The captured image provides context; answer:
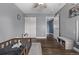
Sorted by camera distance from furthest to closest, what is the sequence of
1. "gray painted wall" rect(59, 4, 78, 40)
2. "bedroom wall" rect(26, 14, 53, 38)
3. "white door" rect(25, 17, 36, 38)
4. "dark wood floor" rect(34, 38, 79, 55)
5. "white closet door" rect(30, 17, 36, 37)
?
"bedroom wall" rect(26, 14, 53, 38), "white closet door" rect(30, 17, 36, 37), "white door" rect(25, 17, 36, 38), "gray painted wall" rect(59, 4, 78, 40), "dark wood floor" rect(34, 38, 79, 55)

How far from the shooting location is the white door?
7.23 metres

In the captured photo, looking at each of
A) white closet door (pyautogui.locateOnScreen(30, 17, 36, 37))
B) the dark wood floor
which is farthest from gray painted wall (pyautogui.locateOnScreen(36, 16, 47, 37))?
the dark wood floor

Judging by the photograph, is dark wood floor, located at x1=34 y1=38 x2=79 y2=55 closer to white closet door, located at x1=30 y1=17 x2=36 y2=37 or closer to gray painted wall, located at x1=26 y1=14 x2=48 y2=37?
white closet door, located at x1=30 y1=17 x2=36 y2=37

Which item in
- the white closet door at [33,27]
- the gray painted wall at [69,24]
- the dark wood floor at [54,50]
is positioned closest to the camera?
the dark wood floor at [54,50]

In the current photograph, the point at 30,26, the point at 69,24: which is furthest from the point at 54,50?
the point at 30,26

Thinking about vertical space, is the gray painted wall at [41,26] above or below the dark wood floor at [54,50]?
above

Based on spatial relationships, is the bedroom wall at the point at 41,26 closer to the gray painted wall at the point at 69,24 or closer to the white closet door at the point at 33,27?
the white closet door at the point at 33,27

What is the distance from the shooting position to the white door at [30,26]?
7.23 meters

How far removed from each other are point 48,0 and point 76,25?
2.84m

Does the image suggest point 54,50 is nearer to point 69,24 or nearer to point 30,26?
point 69,24

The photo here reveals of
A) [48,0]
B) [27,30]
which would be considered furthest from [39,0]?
[27,30]

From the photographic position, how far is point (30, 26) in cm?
745

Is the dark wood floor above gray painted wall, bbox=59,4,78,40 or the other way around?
the other way around

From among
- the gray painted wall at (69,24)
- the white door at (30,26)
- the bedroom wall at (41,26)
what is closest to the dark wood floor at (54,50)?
the gray painted wall at (69,24)
